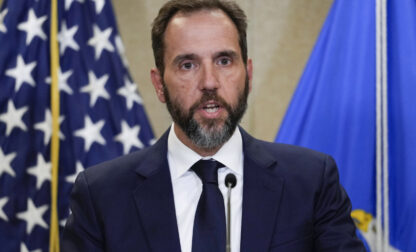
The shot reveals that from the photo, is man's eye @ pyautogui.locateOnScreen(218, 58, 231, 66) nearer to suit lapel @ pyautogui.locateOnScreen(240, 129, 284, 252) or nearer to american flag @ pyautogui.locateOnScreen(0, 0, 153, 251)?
suit lapel @ pyautogui.locateOnScreen(240, 129, 284, 252)

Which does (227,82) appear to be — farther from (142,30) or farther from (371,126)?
(142,30)

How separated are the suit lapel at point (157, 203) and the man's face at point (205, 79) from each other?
6.0 inches

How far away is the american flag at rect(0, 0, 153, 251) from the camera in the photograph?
268 centimetres

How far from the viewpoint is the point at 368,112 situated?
8.09ft

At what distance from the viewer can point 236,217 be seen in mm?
1576

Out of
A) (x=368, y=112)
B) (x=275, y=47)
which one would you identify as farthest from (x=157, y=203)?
(x=275, y=47)

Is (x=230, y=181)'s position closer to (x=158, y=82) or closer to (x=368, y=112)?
(x=158, y=82)

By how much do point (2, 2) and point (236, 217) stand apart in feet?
6.56

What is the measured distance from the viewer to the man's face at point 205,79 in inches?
61.8

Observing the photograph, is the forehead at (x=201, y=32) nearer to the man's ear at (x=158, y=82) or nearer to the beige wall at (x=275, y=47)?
the man's ear at (x=158, y=82)

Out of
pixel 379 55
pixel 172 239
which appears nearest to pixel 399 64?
pixel 379 55

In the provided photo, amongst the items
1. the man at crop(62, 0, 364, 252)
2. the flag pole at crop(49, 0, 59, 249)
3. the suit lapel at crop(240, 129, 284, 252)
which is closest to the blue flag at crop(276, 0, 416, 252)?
the man at crop(62, 0, 364, 252)

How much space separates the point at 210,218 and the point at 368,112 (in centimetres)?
127

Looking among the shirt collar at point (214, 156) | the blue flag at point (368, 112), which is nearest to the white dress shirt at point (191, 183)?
the shirt collar at point (214, 156)
